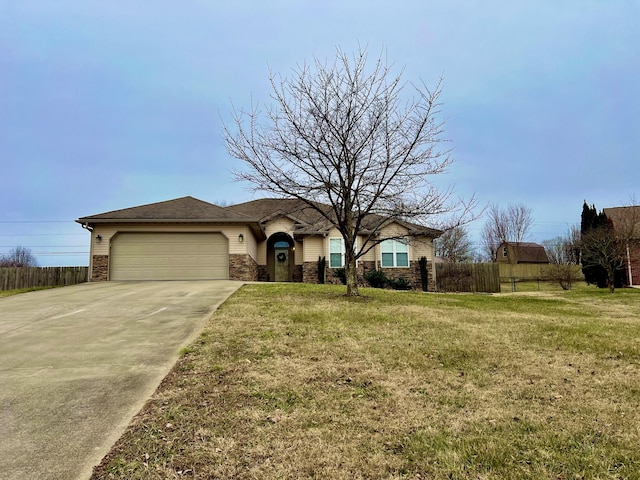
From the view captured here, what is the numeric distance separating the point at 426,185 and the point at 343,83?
11.6 feet

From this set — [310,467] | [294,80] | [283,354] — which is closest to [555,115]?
[294,80]

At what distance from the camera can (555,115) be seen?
20812mm

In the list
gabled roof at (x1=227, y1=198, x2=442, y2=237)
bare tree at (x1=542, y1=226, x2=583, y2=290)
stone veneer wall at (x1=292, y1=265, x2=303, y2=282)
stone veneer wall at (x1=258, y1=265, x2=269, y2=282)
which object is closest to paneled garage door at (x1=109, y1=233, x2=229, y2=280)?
gabled roof at (x1=227, y1=198, x2=442, y2=237)

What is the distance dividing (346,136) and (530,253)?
40042mm

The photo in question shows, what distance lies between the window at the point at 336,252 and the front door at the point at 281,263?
3001 millimetres

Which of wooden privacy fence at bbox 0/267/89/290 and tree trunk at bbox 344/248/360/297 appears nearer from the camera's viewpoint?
tree trunk at bbox 344/248/360/297

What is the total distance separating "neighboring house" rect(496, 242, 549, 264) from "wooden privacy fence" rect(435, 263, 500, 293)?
64.0ft

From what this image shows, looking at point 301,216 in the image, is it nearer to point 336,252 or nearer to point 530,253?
point 336,252

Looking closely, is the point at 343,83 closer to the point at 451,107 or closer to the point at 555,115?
the point at 451,107

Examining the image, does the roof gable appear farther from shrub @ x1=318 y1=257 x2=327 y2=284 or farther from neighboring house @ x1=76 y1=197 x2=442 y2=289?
shrub @ x1=318 y1=257 x2=327 y2=284

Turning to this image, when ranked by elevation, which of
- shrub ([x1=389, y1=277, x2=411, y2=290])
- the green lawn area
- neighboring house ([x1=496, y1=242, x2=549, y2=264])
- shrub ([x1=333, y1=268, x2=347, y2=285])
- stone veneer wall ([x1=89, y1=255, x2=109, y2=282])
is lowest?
the green lawn area

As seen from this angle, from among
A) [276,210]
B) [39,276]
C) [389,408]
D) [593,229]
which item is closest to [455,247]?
[593,229]

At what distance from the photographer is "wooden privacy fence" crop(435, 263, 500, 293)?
21594 millimetres

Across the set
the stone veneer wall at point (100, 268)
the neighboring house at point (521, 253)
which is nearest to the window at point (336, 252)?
the stone veneer wall at point (100, 268)
